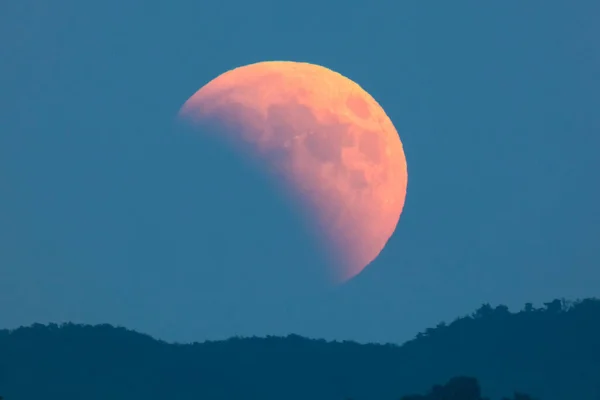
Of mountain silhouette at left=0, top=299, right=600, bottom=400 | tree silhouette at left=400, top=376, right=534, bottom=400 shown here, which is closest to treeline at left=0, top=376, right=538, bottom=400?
tree silhouette at left=400, top=376, right=534, bottom=400

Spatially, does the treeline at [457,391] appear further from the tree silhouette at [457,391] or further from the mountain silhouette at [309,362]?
the mountain silhouette at [309,362]

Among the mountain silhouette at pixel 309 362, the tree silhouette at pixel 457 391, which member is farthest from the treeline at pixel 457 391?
the mountain silhouette at pixel 309 362

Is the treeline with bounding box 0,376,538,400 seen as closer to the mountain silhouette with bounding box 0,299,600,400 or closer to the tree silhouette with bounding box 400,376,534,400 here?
the tree silhouette with bounding box 400,376,534,400

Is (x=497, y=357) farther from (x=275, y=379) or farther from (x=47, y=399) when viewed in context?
(x=47, y=399)

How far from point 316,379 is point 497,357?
1538cm

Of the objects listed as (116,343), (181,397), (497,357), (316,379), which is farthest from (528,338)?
(116,343)

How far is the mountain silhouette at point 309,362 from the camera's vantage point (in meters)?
100

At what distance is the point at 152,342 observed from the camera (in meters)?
113

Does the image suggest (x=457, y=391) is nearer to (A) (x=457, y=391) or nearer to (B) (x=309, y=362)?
(A) (x=457, y=391)

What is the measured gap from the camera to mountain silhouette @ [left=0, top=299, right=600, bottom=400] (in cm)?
10000

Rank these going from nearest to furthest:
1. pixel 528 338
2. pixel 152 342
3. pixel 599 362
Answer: pixel 599 362, pixel 528 338, pixel 152 342

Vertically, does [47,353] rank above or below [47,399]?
above

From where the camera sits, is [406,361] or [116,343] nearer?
[406,361]

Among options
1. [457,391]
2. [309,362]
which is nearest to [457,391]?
A: [457,391]
